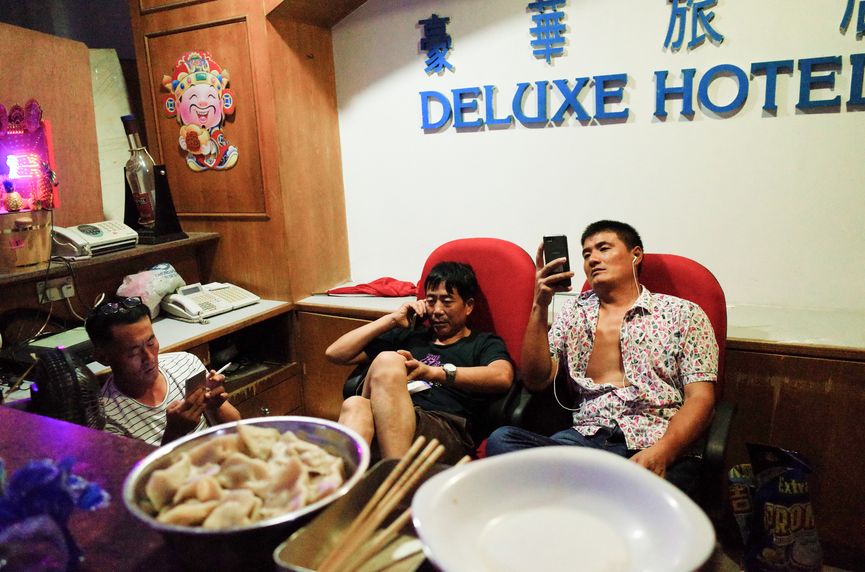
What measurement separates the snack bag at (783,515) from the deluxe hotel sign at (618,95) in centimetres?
129

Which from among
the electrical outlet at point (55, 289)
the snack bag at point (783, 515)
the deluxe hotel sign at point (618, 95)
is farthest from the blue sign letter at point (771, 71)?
the electrical outlet at point (55, 289)

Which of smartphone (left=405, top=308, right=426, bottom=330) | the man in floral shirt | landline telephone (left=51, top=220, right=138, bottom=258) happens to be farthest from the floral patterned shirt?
landline telephone (left=51, top=220, right=138, bottom=258)

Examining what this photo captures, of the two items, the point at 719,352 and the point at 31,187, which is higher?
the point at 31,187

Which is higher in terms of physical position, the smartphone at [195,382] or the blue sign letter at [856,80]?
the blue sign letter at [856,80]

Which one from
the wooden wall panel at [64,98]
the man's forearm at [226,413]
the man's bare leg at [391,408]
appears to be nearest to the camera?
the man's forearm at [226,413]

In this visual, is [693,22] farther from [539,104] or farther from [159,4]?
[159,4]

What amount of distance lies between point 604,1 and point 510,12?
409 mm

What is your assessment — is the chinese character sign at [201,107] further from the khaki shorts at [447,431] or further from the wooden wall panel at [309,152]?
the khaki shorts at [447,431]

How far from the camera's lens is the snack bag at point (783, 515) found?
1.94m

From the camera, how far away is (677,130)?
2.52 meters

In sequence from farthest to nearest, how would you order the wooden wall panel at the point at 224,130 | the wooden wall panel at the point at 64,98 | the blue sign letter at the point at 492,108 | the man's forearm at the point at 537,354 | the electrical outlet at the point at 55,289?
the wooden wall panel at the point at 224,130, the blue sign letter at the point at 492,108, the wooden wall panel at the point at 64,98, the electrical outlet at the point at 55,289, the man's forearm at the point at 537,354

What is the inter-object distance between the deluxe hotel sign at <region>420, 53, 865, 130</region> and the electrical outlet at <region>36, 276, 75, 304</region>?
173 centimetres

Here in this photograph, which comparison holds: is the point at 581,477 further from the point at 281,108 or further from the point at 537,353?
the point at 281,108

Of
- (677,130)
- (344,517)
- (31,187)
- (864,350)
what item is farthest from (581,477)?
(31,187)
